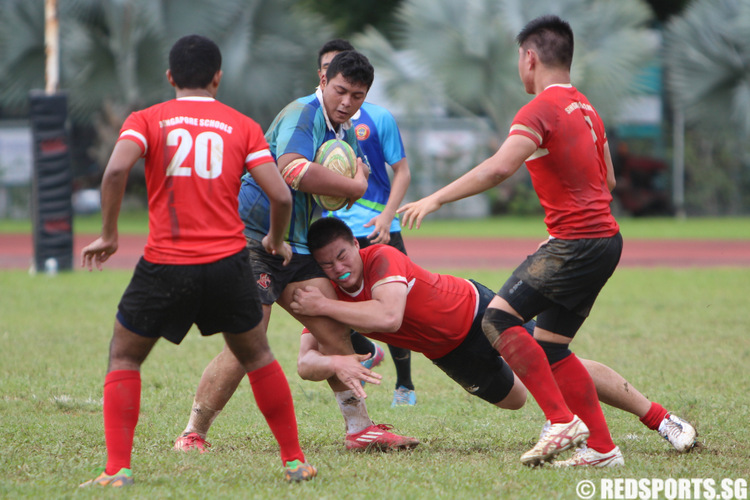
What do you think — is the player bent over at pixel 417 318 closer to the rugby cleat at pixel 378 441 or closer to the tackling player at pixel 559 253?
the tackling player at pixel 559 253

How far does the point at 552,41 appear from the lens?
468 centimetres

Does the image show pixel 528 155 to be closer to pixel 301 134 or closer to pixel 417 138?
pixel 301 134

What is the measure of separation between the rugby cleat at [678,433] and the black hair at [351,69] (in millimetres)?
2589

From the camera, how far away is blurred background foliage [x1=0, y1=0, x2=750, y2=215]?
2441 cm

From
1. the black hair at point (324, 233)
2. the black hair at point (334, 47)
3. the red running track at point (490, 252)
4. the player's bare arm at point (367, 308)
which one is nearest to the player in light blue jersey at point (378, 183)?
the black hair at point (334, 47)

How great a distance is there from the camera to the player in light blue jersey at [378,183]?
6438 millimetres

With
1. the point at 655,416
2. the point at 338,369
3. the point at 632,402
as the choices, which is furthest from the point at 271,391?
the point at 655,416

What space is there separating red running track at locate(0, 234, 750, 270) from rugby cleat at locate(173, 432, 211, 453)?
1013 cm

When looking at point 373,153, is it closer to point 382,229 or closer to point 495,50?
point 382,229

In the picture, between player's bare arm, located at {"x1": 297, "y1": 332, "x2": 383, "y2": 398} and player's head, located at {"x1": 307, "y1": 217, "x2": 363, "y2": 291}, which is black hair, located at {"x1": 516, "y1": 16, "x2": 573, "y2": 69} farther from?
player's bare arm, located at {"x1": 297, "y1": 332, "x2": 383, "y2": 398}

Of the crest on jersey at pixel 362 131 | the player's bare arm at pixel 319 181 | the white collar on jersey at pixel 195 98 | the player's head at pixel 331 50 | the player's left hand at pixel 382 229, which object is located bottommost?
the player's left hand at pixel 382 229

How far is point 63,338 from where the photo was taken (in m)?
8.84

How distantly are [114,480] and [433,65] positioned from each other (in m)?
23.6

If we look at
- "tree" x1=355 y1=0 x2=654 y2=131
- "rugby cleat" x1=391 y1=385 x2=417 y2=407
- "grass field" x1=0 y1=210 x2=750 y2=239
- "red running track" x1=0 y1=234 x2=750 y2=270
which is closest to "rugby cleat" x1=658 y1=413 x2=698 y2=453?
"rugby cleat" x1=391 y1=385 x2=417 y2=407
